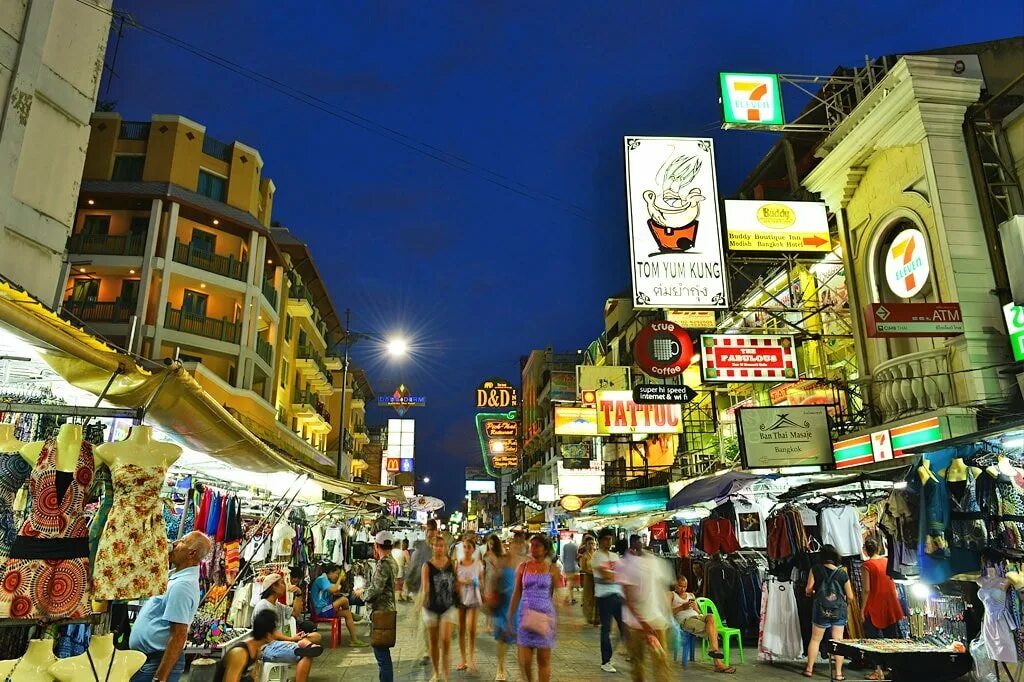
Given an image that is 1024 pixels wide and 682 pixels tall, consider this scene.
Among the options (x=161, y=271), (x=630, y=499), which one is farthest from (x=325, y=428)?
(x=630, y=499)

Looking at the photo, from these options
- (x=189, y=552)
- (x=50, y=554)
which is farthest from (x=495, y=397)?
(x=50, y=554)

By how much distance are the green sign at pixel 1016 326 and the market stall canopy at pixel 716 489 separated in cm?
470

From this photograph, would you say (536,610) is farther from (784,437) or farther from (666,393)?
(784,437)

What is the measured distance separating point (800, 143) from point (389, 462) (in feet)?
144

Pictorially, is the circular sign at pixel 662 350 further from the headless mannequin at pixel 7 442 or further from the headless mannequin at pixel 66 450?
the headless mannequin at pixel 7 442

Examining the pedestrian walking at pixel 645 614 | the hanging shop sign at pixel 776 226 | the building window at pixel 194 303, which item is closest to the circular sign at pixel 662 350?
the hanging shop sign at pixel 776 226

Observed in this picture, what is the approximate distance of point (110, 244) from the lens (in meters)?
28.9

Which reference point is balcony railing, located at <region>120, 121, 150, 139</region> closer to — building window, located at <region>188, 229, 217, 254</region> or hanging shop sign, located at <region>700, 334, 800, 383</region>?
building window, located at <region>188, 229, 217, 254</region>

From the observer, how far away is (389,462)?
56688 mm

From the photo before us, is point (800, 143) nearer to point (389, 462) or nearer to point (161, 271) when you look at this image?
point (161, 271)

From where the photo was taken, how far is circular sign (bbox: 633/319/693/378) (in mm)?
14852

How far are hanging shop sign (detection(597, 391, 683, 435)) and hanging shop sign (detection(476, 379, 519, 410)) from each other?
4205cm

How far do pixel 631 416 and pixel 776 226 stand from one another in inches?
353

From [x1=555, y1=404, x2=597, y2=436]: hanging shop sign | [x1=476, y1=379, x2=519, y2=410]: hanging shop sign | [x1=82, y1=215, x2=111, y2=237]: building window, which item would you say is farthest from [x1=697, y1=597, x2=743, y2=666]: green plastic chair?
[x1=476, y1=379, x2=519, y2=410]: hanging shop sign
